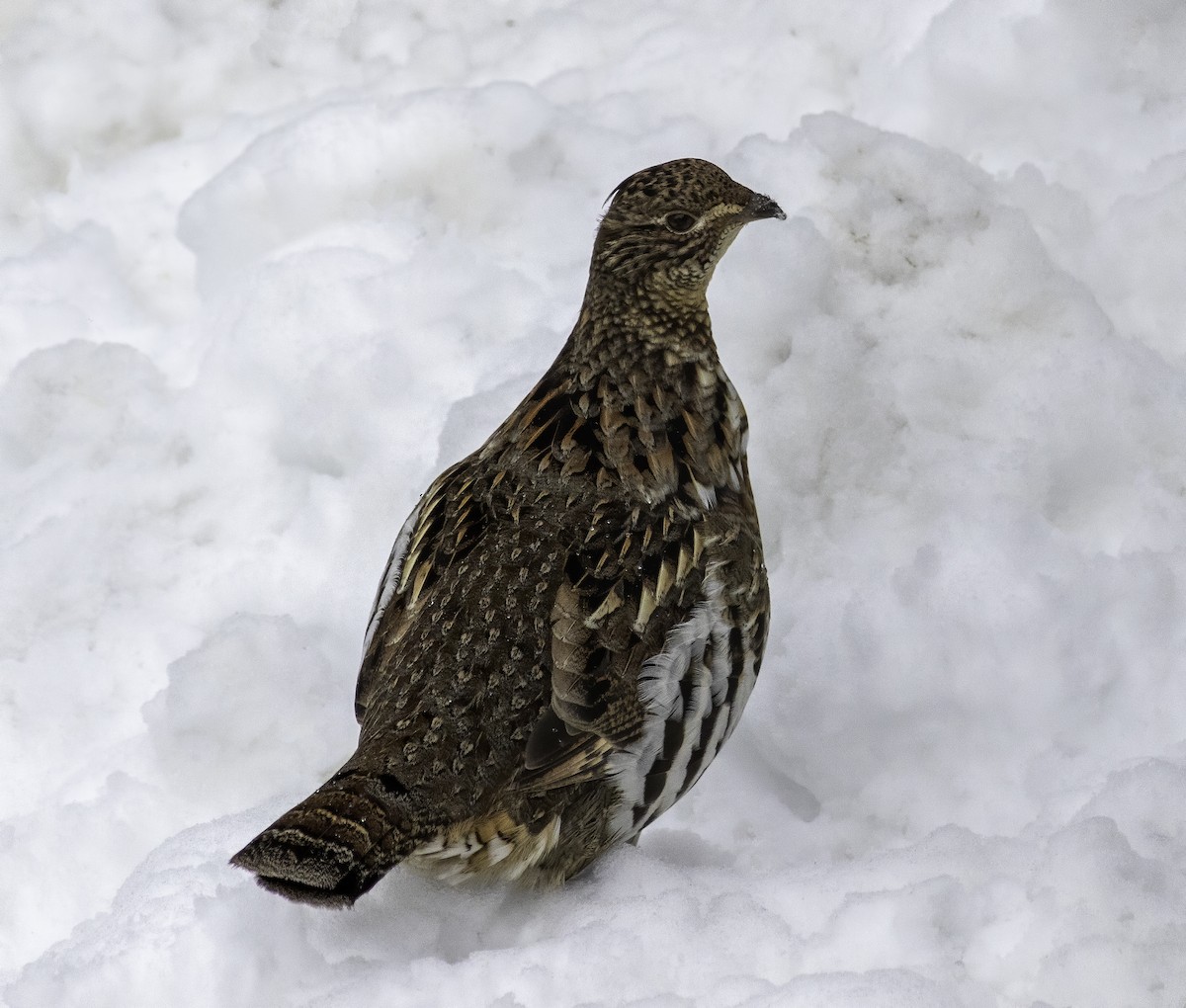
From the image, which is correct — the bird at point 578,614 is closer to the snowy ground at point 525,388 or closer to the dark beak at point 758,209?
the dark beak at point 758,209

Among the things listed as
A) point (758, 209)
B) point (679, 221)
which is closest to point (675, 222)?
point (679, 221)

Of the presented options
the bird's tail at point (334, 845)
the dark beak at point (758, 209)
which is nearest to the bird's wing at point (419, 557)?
the bird's tail at point (334, 845)

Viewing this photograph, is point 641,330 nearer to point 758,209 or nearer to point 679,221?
point 679,221

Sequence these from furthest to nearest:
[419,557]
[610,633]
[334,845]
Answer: [419,557]
[610,633]
[334,845]

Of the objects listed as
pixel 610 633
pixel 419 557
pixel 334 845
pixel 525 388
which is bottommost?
pixel 334 845

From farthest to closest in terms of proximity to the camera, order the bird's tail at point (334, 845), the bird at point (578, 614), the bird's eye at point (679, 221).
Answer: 1. the bird's eye at point (679, 221)
2. the bird at point (578, 614)
3. the bird's tail at point (334, 845)

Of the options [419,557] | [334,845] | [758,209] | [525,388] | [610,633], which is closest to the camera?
[334,845]

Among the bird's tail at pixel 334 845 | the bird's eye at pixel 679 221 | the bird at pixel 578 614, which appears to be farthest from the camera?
the bird's eye at pixel 679 221
